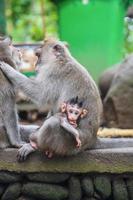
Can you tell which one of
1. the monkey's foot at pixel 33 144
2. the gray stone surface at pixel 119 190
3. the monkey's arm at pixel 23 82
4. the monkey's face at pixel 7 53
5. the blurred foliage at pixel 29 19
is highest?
the monkey's face at pixel 7 53

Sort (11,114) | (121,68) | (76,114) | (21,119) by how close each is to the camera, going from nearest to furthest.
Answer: (76,114), (11,114), (121,68), (21,119)

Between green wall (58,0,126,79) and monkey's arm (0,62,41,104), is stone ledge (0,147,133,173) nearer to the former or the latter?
monkey's arm (0,62,41,104)

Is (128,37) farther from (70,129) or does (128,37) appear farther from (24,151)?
(70,129)

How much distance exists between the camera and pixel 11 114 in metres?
7.85

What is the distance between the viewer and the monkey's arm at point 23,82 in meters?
7.66

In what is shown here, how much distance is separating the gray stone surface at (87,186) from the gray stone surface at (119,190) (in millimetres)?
231

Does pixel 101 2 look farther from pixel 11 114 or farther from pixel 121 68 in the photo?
pixel 11 114

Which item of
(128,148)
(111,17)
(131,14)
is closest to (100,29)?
(111,17)

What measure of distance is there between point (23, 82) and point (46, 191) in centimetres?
114

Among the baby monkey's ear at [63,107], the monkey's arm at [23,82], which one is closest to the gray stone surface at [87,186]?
the baby monkey's ear at [63,107]

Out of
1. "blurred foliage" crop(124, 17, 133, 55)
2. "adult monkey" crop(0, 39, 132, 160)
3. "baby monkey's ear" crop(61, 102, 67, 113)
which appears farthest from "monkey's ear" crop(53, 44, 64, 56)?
"blurred foliage" crop(124, 17, 133, 55)

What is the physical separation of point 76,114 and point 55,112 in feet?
0.97

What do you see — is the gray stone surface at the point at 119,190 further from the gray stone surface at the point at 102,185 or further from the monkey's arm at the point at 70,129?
the monkey's arm at the point at 70,129

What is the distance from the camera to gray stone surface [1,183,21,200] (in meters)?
7.73
